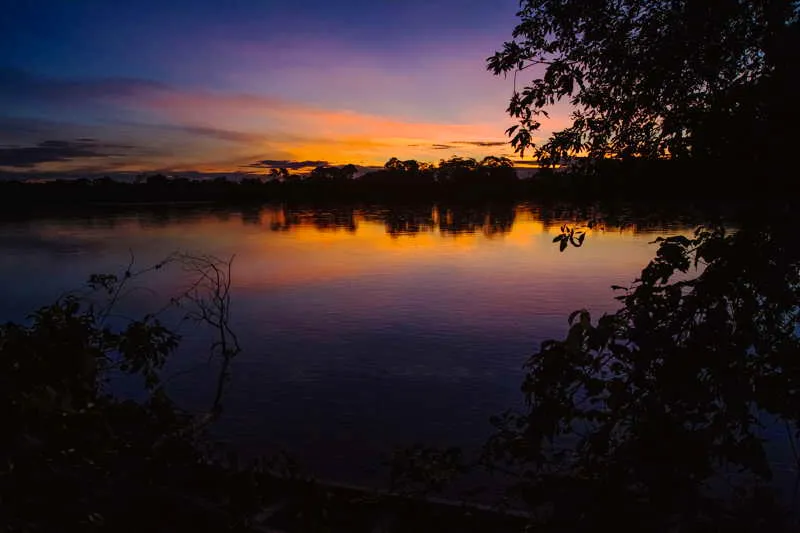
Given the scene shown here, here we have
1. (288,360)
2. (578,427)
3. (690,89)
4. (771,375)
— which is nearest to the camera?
(771,375)

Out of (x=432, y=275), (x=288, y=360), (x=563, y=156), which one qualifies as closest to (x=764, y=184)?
(x=563, y=156)

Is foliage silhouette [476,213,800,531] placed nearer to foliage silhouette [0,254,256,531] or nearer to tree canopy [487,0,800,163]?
tree canopy [487,0,800,163]

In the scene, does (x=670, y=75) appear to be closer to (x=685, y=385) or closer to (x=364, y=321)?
(x=685, y=385)

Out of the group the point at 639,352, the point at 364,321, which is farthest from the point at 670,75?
the point at 364,321

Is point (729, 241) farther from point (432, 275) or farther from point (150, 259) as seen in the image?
point (150, 259)

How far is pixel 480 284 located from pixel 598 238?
3144cm

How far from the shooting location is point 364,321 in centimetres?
2538

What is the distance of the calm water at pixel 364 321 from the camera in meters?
14.1

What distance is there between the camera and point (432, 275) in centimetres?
3928

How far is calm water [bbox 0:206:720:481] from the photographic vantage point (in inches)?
556

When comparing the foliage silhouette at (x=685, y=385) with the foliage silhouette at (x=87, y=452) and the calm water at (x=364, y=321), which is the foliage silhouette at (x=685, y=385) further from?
the foliage silhouette at (x=87, y=452)

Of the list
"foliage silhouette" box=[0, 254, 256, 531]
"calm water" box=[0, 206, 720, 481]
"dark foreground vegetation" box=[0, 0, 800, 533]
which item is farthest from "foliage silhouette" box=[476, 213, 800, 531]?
"foliage silhouette" box=[0, 254, 256, 531]

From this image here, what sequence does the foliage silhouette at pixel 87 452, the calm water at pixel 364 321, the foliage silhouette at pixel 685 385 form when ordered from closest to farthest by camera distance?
the foliage silhouette at pixel 685 385 → the foliage silhouette at pixel 87 452 → the calm water at pixel 364 321

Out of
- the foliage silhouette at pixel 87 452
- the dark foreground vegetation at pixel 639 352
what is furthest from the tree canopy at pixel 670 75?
the foliage silhouette at pixel 87 452
